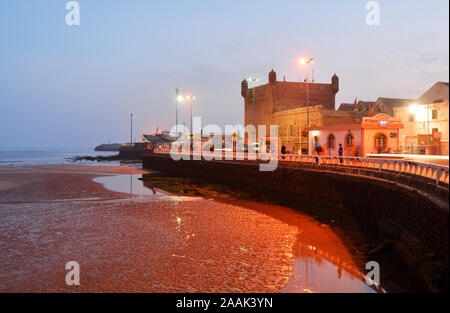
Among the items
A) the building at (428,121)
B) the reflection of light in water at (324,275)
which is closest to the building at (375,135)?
the building at (428,121)

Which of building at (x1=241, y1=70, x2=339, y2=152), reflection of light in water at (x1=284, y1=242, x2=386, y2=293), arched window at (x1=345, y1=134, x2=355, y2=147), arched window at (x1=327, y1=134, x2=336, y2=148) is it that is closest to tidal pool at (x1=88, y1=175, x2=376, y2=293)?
reflection of light in water at (x1=284, y1=242, x2=386, y2=293)

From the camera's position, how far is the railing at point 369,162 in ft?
41.8

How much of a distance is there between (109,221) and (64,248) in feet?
15.3

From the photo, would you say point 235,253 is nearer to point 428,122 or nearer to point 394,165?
Answer: point 394,165

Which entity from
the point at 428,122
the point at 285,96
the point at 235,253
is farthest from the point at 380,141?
the point at 285,96

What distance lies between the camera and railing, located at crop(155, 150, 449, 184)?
12742 mm

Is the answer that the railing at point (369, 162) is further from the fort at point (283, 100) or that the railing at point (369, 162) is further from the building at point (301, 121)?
the fort at point (283, 100)

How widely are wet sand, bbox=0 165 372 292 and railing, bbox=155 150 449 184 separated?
4.11 meters

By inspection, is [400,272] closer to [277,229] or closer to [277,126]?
[277,229]

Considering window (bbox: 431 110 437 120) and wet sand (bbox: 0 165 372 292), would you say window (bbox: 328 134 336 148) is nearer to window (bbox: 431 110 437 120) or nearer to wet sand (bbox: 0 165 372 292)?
wet sand (bbox: 0 165 372 292)

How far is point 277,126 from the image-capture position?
2341 inches

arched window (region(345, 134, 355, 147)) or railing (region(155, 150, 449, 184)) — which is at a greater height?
arched window (region(345, 134, 355, 147))

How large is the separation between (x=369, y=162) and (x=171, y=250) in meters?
13.3
